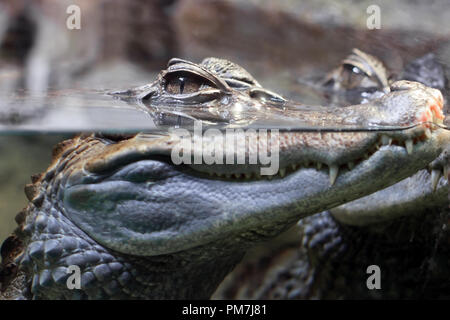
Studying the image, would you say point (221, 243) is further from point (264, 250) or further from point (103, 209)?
point (264, 250)

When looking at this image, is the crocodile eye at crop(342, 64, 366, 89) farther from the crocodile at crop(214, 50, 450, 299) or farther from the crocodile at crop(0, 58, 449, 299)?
the crocodile at crop(0, 58, 449, 299)

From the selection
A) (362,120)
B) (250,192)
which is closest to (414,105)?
(362,120)

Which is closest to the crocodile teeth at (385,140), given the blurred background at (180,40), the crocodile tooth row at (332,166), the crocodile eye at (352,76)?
the crocodile tooth row at (332,166)

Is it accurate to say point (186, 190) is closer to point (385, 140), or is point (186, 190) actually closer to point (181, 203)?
point (181, 203)

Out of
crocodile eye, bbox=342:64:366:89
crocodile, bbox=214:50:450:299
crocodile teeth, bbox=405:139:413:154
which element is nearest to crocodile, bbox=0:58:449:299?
crocodile teeth, bbox=405:139:413:154

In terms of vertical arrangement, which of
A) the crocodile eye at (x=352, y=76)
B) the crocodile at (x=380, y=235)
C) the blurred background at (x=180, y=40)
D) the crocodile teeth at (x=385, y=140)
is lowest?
the crocodile at (x=380, y=235)

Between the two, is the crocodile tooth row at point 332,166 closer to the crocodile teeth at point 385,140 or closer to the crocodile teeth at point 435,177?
the crocodile teeth at point 385,140
